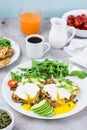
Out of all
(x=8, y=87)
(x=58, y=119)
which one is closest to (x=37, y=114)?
(x=58, y=119)

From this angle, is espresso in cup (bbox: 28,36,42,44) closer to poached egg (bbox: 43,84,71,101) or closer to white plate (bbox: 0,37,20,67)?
white plate (bbox: 0,37,20,67)

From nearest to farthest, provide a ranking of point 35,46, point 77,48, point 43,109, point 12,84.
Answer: point 43,109 → point 12,84 → point 35,46 → point 77,48

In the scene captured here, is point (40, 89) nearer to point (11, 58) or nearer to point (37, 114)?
point (37, 114)

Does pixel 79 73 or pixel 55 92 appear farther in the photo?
pixel 79 73

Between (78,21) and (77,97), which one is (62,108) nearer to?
(77,97)

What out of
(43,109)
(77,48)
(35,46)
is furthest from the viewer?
(77,48)

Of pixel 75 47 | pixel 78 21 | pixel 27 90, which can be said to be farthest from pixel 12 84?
pixel 78 21

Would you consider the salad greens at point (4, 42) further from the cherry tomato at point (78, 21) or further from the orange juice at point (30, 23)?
the cherry tomato at point (78, 21)

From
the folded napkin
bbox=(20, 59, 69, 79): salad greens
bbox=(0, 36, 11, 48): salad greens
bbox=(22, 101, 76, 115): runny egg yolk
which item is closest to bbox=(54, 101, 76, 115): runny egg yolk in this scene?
bbox=(22, 101, 76, 115): runny egg yolk

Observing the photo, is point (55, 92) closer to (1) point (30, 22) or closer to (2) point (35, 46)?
(2) point (35, 46)
